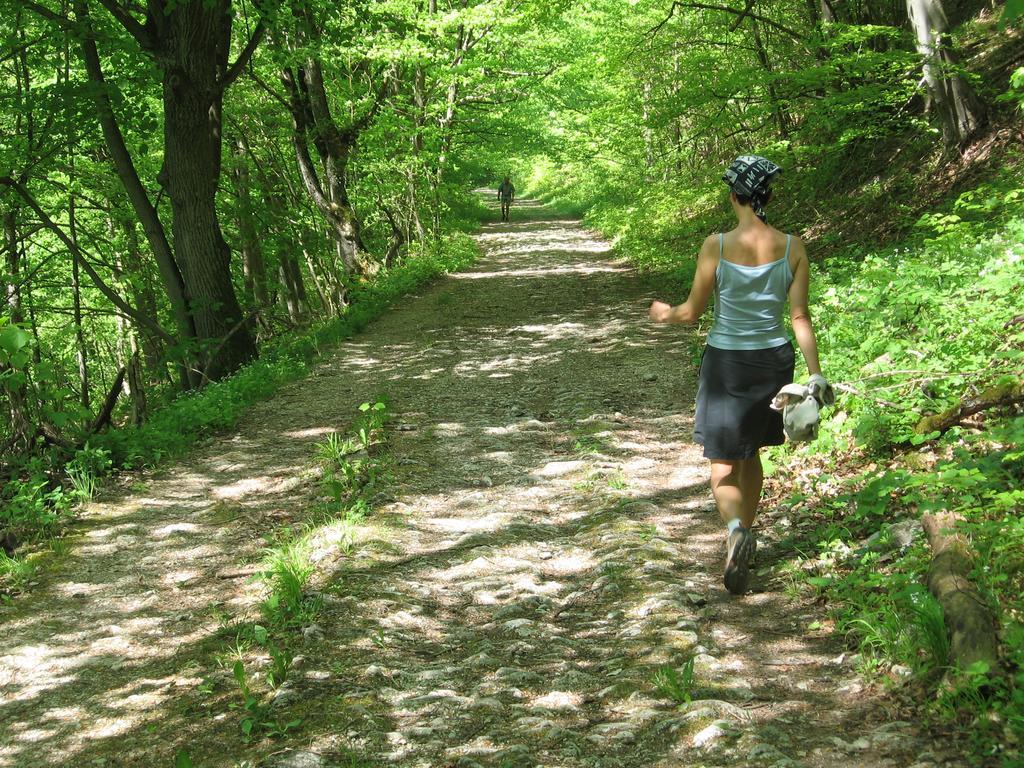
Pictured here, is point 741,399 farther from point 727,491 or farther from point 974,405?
point 974,405

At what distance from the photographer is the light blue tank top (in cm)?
396

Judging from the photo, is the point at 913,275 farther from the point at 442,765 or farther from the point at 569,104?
the point at 569,104

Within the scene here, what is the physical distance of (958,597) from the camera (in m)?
3.29

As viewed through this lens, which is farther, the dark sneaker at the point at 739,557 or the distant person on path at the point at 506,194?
the distant person on path at the point at 506,194

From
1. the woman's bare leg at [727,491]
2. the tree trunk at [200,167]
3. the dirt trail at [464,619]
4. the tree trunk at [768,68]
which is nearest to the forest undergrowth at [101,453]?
the dirt trail at [464,619]

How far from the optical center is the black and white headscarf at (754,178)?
3.88 m

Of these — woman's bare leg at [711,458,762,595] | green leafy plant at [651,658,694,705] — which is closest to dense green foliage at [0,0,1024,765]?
green leafy plant at [651,658,694,705]

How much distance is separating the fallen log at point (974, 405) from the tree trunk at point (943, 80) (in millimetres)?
6652

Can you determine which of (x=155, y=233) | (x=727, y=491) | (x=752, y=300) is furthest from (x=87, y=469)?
(x=752, y=300)

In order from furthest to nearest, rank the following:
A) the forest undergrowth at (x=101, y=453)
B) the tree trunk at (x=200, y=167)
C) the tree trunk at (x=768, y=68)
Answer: the tree trunk at (x=768, y=68) → the tree trunk at (x=200, y=167) → the forest undergrowth at (x=101, y=453)

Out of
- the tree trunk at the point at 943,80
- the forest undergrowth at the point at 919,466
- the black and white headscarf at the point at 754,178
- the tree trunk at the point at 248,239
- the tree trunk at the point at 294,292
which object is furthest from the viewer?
the tree trunk at the point at 294,292

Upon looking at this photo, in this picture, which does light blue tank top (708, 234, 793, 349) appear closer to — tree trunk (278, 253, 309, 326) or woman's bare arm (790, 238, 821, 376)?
woman's bare arm (790, 238, 821, 376)

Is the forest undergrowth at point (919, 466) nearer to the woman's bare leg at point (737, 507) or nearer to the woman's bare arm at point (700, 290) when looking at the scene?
the woman's bare leg at point (737, 507)

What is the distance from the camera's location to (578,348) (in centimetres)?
1091
